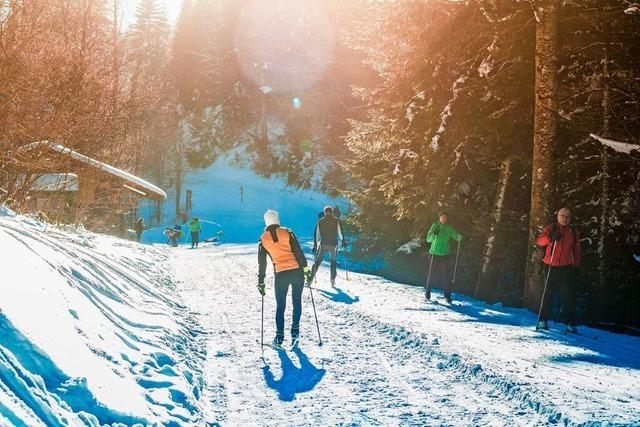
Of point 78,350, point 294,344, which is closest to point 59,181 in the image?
point 294,344

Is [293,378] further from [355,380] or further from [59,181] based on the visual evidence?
[59,181]

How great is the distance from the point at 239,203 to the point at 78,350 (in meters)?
53.7

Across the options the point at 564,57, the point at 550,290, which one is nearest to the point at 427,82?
the point at 564,57

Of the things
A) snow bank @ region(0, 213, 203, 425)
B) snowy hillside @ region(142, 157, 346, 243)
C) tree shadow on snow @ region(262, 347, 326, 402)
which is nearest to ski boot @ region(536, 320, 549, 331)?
tree shadow on snow @ region(262, 347, 326, 402)

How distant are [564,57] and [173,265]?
15.6 metres

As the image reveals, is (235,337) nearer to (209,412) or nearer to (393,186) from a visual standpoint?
(209,412)

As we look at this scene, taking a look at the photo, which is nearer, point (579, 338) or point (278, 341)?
point (278, 341)

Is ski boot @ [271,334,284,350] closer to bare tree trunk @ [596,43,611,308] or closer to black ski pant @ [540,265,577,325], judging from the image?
black ski pant @ [540,265,577,325]

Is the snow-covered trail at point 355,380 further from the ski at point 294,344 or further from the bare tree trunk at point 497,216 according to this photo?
the bare tree trunk at point 497,216

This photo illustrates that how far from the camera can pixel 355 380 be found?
6777mm

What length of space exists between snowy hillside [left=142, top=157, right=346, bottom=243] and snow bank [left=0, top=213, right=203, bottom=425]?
125 ft

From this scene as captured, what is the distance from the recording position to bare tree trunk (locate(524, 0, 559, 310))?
36.7ft

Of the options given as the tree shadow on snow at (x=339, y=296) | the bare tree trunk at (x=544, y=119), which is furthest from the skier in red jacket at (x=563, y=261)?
the tree shadow on snow at (x=339, y=296)

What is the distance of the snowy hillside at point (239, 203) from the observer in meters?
51.4
